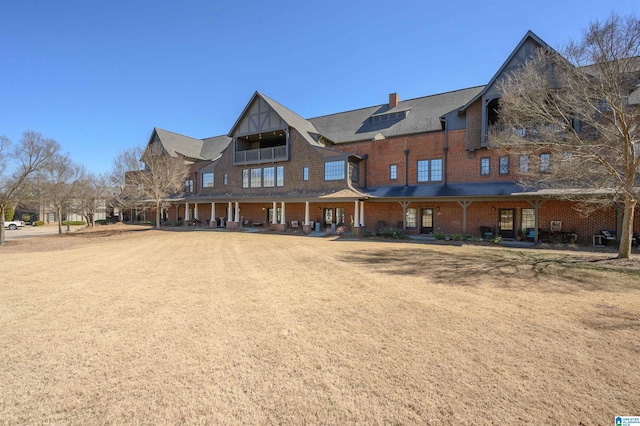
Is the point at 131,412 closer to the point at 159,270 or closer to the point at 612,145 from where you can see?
the point at 159,270

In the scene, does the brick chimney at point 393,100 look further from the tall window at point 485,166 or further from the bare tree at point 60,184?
the bare tree at point 60,184

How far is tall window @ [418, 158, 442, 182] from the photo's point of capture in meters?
20.2

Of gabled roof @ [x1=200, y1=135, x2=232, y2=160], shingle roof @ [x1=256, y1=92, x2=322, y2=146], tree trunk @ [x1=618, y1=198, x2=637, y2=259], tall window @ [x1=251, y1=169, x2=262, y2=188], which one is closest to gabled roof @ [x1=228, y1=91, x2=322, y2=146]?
shingle roof @ [x1=256, y1=92, x2=322, y2=146]

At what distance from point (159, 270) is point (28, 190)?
17790 mm

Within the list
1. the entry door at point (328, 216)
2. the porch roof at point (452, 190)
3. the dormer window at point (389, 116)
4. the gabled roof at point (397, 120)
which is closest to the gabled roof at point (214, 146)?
the gabled roof at point (397, 120)

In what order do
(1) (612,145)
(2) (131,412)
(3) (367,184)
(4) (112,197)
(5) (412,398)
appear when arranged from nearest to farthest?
(2) (131,412) → (5) (412,398) → (1) (612,145) → (3) (367,184) → (4) (112,197)

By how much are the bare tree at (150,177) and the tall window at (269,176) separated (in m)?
9.03

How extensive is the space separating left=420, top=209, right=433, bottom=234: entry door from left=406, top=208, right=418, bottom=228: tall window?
19.5 inches

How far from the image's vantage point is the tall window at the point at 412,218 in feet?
67.3

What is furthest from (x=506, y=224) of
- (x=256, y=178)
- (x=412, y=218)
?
(x=256, y=178)

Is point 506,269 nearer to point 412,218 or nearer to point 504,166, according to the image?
point 412,218

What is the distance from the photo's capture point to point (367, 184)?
75.4 ft

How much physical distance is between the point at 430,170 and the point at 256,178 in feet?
53.6

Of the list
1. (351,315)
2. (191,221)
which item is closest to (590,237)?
(351,315)
